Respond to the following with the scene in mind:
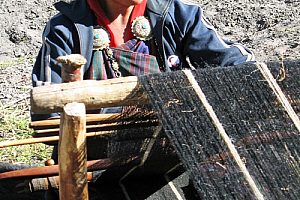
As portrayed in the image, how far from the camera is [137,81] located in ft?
5.42

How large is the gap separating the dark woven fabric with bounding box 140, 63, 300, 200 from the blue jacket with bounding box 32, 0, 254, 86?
547 millimetres

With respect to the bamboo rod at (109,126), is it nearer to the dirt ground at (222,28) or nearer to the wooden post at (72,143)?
the wooden post at (72,143)

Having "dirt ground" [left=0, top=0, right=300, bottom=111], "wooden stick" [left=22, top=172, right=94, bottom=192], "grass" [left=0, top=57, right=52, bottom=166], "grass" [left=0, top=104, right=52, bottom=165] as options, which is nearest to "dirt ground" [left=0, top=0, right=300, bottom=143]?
"dirt ground" [left=0, top=0, right=300, bottom=111]

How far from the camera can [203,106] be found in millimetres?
1641

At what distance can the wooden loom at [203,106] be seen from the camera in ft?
5.15

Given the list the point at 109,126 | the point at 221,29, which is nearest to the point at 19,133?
the point at 109,126

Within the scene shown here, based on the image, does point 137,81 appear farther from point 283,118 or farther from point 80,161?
point 283,118

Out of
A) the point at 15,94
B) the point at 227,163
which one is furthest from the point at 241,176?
the point at 15,94

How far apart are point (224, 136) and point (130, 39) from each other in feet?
2.61

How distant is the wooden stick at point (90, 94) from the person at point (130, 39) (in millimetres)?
540

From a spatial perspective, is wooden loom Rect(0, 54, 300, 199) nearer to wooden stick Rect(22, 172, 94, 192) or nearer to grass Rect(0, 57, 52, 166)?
wooden stick Rect(22, 172, 94, 192)

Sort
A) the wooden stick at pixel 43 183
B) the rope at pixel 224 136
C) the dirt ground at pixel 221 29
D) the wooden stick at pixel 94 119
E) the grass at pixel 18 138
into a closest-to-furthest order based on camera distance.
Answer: the rope at pixel 224 136 → the wooden stick at pixel 94 119 → the wooden stick at pixel 43 183 → the grass at pixel 18 138 → the dirt ground at pixel 221 29

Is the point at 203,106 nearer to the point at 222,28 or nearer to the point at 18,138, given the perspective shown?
the point at 18,138

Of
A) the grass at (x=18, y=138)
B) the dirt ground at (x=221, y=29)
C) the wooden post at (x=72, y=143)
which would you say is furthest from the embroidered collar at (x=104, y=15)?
the dirt ground at (x=221, y=29)
